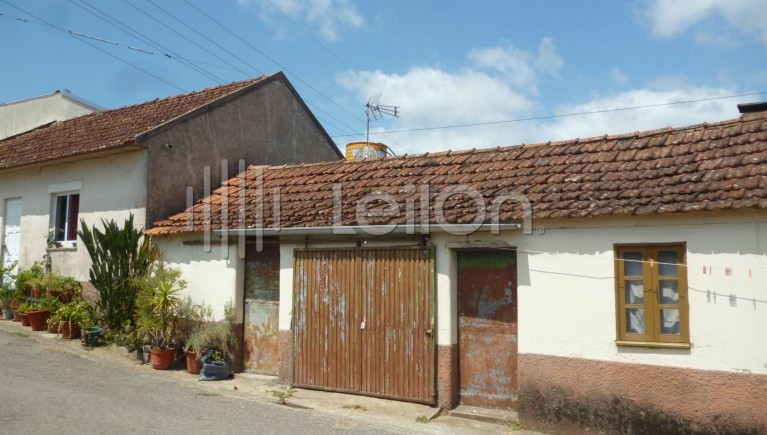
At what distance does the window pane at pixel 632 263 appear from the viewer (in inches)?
315

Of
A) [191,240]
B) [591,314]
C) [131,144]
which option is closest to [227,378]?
[191,240]

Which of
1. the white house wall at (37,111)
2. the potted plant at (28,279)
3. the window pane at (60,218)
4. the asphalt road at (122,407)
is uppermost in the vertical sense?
the white house wall at (37,111)

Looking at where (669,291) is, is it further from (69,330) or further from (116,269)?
(69,330)

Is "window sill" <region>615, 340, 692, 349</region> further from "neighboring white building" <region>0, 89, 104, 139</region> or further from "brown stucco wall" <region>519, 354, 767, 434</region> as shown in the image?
"neighboring white building" <region>0, 89, 104, 139</region>

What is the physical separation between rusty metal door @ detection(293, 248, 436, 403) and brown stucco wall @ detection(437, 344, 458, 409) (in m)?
0.11

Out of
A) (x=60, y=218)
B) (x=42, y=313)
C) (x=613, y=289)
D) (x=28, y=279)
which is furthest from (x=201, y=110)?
(x=613, y=289)

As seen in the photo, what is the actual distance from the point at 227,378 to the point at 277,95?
8.11 meters

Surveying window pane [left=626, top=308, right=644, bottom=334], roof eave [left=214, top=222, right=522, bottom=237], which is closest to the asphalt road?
roof eave [left=214, top=222, right=522, bottom=237]

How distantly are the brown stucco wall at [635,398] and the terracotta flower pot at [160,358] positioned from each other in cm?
661

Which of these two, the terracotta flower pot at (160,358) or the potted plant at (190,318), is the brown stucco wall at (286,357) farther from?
the terracotta flower pot at (160,358)

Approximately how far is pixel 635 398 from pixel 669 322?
1.06m

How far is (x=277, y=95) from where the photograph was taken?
1628 cm

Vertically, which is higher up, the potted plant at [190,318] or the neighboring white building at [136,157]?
the neighboring white building at [136,157]

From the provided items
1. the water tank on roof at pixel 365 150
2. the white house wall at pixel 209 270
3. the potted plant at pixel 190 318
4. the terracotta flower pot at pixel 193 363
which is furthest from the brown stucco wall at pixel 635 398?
the water tank on roof at pixel 365 150
